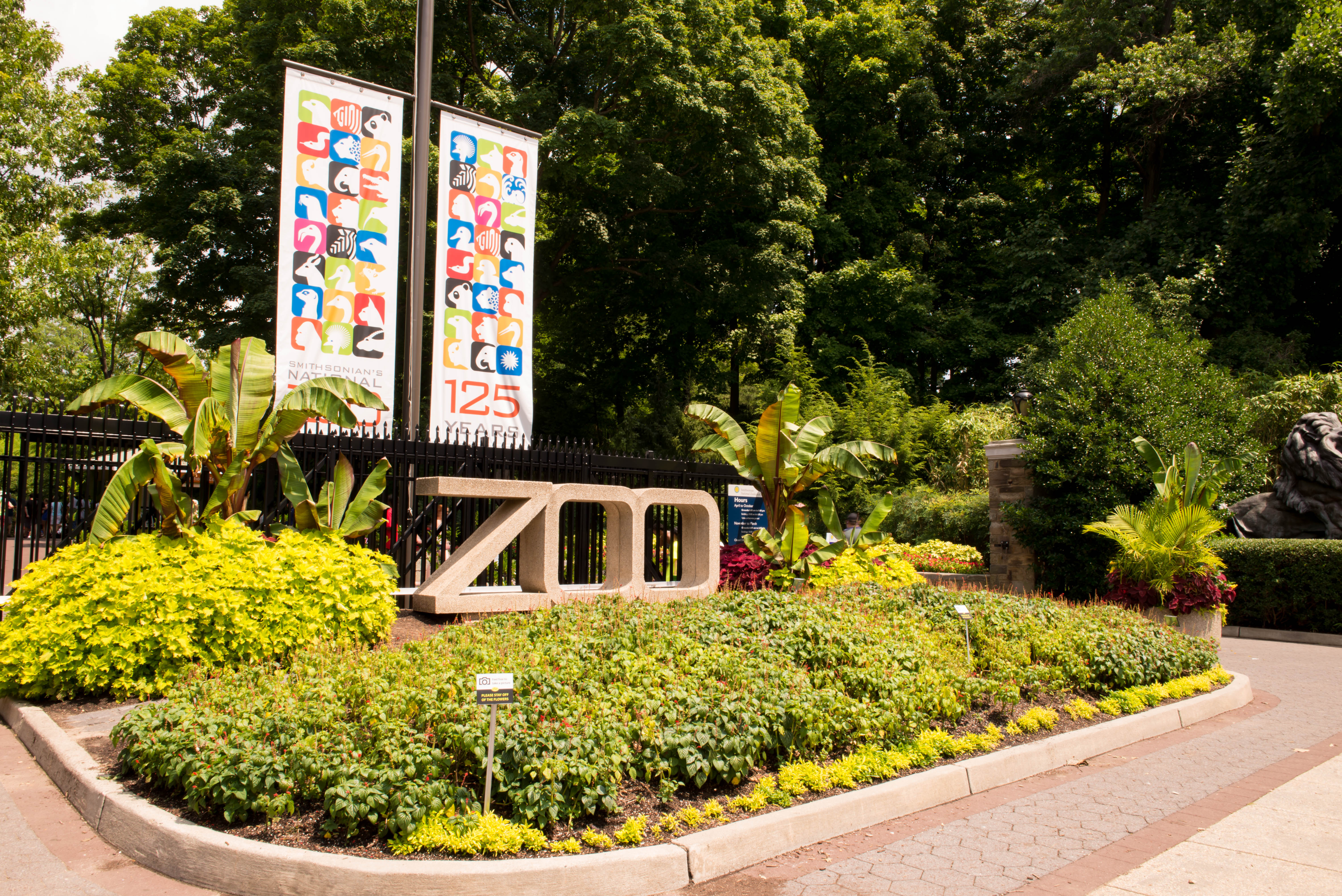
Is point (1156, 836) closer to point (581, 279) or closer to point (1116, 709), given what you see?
point (1116, 709)

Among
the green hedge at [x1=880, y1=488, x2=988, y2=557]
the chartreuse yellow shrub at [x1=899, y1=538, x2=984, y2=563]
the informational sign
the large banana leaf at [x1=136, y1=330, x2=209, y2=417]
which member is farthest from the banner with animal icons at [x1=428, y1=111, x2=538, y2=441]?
the green hedge at [x1=880, y1=488, x2=988, y2=557]

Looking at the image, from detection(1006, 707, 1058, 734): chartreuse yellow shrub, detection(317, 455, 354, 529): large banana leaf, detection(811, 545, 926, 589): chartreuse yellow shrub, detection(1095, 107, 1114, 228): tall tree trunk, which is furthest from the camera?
detection(1095, 107, 1114, 228): tall tree trunk

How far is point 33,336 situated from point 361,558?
24.7 m

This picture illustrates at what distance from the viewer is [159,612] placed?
6707mm

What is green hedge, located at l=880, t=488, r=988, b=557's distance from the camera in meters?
20.2

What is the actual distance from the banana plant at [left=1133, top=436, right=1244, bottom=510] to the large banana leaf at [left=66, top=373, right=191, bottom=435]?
12.8 meters

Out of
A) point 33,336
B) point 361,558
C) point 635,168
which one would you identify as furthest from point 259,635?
point 33,336

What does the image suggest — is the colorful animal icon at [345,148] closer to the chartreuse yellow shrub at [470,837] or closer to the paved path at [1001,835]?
the paved path at [1001,835]

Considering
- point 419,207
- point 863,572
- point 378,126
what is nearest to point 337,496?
point 419,207

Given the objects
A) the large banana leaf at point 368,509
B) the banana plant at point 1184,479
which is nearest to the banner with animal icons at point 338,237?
the large banana leaf at point 368,509

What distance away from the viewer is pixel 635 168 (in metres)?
22.7

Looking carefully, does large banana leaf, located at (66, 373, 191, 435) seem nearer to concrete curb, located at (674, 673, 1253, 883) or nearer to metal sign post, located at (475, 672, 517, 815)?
metal sign post, located at (475, 672, 517, 815)

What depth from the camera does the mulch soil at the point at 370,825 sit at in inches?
165

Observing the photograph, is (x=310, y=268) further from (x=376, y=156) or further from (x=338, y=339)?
(x=376, y=156)
